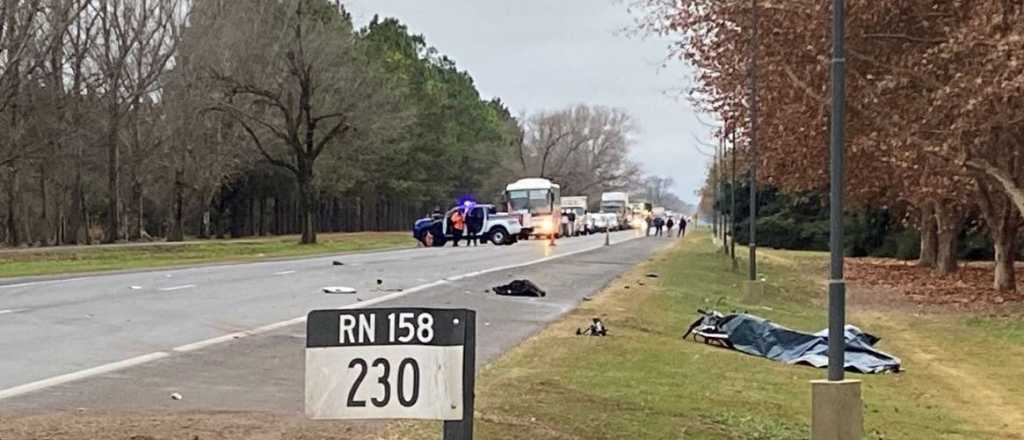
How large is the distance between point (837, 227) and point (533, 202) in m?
62.1

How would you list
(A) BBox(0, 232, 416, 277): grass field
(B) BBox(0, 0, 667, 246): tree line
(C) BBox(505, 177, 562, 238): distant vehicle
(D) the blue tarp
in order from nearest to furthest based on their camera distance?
(D) the blue tarp → (A) BBox(0, 232, 416, 277): grass field → (B) BBox(0, 0, 667, 246): tree line → (C) BBox(505, 177, 562, 238): distant vehicle

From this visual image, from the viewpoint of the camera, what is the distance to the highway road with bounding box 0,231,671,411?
1082 centimetres

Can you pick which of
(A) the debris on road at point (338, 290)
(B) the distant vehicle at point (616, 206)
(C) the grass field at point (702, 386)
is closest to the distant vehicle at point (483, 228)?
(A) the debris on road at point (338, 290)

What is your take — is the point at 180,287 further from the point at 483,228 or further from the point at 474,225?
the point at 483,228

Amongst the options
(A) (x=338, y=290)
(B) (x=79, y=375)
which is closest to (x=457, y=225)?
(A) (x=338, y=290)

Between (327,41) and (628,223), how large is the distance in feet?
236

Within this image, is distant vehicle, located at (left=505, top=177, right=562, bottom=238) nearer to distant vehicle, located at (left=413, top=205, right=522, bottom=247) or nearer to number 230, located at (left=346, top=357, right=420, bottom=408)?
distant vehicle, located at (left=413, top=205, right=522, bottom=247)

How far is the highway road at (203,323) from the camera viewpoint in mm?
10820

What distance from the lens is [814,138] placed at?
28625mm

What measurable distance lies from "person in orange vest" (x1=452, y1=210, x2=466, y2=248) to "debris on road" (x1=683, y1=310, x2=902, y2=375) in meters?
41.0

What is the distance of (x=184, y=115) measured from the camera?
61.2 metres

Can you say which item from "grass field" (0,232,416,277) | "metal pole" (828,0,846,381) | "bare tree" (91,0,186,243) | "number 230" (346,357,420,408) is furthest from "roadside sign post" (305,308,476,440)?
"bare tree" (91,0,186,243)

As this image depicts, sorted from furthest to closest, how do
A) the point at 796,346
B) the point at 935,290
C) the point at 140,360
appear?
the point at 935,290
the point at 796,346
the point at 140,360

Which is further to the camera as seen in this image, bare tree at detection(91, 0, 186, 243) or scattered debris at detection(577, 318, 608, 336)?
bare tree at detection(91, 0, 186, 243)
